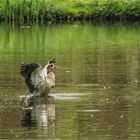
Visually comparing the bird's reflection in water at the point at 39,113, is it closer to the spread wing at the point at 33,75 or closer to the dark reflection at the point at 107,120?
the spread wing at the point at 33,75

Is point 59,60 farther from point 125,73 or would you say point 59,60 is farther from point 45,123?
point 45,123

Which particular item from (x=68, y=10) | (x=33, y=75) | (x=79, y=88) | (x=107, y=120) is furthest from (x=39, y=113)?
(x=68, y=10)

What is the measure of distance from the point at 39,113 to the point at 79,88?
4.23m

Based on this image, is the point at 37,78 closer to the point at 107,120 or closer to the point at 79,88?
the point at 79,88

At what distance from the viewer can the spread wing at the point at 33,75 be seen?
2060 centimetres

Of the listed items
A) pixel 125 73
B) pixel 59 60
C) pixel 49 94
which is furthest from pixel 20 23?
pixel 49 94

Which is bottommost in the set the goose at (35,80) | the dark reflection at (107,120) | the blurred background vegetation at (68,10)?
the dark reflection at (107,120)

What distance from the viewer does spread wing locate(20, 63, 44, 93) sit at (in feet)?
67.6

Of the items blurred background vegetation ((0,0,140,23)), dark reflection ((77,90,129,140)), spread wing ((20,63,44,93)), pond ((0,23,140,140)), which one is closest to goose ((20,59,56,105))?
spread wing ((20,63,44,93))

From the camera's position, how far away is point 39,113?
748 inches

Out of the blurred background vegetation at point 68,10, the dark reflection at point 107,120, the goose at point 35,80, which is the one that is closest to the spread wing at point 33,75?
the goose at point 35,80

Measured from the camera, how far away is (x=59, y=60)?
3161 cm

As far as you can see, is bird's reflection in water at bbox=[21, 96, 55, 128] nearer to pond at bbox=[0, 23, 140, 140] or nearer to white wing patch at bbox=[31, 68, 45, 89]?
pond at bbox=[0, 23, 140, 140]

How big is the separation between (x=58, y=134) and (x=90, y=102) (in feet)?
13.7
